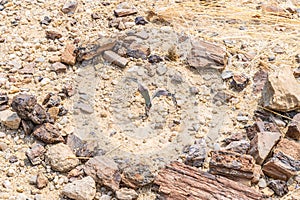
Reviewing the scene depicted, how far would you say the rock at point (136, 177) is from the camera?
2.21 meters

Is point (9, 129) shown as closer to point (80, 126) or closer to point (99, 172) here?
point (80, 126)

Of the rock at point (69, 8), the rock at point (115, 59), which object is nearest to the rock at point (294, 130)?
the rock at point (115, 59)

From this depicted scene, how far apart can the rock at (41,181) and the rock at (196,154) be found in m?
0.67

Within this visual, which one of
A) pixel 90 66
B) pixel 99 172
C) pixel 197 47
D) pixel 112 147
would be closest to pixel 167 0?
A: pixel 197 47

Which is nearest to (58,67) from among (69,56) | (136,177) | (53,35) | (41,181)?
(69,56)

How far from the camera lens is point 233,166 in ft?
7.13

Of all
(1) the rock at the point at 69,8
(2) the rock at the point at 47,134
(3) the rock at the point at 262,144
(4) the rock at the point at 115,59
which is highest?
(1) the rock at the point at 69,8

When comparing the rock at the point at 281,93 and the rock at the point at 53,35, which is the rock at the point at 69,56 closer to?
the rock at the point at 53,35

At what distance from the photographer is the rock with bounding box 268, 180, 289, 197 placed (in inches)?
85.7

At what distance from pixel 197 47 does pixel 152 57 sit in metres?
0.27

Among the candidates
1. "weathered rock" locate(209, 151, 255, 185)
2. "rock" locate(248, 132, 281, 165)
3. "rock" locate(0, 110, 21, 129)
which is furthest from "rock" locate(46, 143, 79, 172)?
"rock" locate(248, 132, 281, 165)

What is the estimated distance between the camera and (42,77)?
8.87ft

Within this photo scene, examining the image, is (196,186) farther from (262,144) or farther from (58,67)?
(58,67)

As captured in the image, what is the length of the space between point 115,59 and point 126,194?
903 mm
